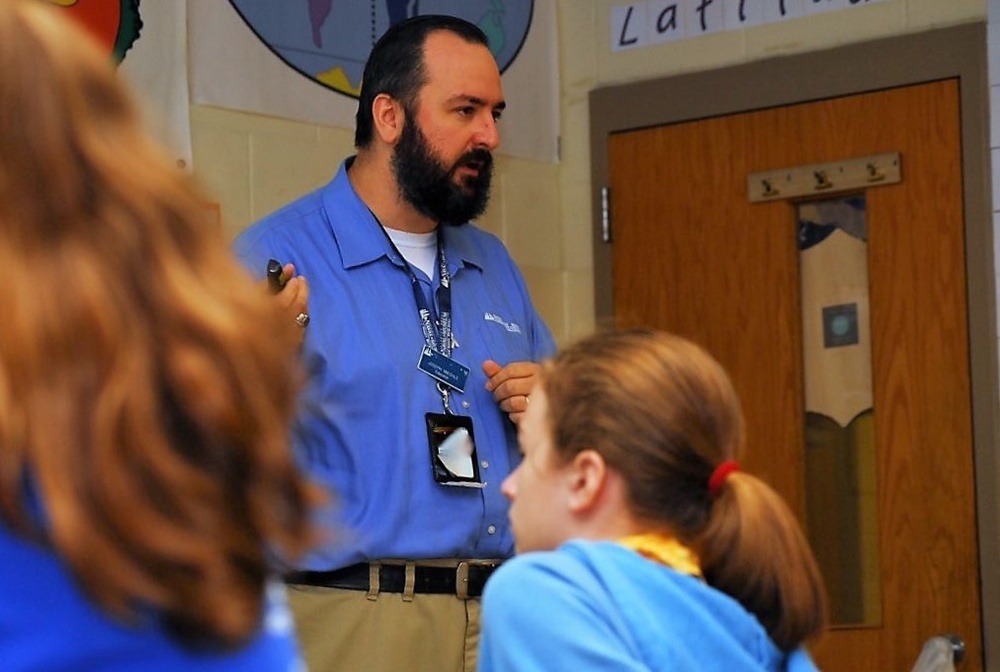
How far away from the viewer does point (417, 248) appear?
2725mm

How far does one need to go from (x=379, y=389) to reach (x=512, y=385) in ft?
0.73

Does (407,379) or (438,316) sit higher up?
(438,316)

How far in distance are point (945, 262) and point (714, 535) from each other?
7.11ft

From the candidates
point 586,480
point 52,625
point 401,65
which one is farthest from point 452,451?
point 52,625

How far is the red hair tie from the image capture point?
1561 millimetres

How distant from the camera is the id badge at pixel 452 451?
2.48m

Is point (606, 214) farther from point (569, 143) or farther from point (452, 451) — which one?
point (452, 451)

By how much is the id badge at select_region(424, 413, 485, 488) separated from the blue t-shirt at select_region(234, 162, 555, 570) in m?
0.01

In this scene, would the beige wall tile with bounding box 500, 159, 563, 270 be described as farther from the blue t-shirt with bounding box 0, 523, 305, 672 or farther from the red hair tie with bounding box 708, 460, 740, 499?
the blue t-shirt with bounding box 0, 523, 305, 672

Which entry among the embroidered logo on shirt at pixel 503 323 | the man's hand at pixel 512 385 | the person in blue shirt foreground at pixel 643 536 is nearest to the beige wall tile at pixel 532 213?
the embroidered logo on shirt at pixel 503 323

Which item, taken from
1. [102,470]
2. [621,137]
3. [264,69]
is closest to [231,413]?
[102,470]

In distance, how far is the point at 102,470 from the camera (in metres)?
0.74

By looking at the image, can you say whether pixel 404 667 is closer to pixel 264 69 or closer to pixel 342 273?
pixel 342 273

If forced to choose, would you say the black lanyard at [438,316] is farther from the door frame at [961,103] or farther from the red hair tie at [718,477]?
the red hair tie at [718,477]
